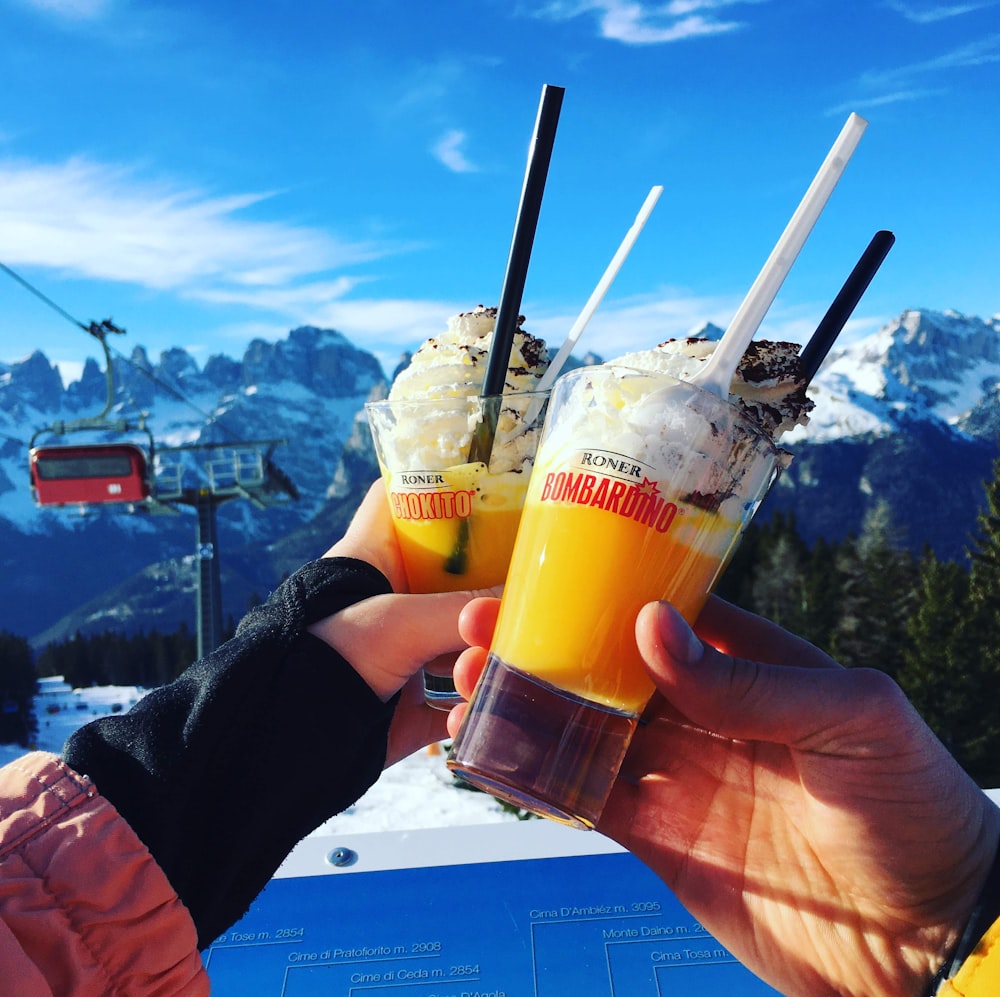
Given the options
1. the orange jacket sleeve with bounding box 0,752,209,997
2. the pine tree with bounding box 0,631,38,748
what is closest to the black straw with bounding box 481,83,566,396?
the orange jacket sleeve with bounding box 0,752,209,997

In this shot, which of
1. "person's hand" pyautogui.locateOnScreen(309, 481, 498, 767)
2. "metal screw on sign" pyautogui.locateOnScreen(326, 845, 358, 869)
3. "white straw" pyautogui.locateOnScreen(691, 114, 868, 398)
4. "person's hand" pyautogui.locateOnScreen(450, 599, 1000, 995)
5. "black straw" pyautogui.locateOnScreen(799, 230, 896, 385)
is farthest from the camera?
"metal screw on sign" pyautogui.locateOnScreen(326, 845, 358, 869)

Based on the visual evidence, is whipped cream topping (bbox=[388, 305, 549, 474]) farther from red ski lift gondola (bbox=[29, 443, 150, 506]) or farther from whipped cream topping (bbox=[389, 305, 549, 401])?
red ski lift gondola (bbox=[29, 443, 150, 506])

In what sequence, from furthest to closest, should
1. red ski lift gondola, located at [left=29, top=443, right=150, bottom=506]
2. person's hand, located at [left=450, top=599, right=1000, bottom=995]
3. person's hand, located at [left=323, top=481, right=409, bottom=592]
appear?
red ski lift gondola, located at [left=29, top=443, right=150, bottom=506], person's hand, located at [left=323, top=481, right=409, bottom=592], person's hand, located at [left=450, top=599, right=1000, bottom=995]

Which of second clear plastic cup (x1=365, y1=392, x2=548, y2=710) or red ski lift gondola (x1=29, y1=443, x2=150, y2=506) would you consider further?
red ski lift gondola (x1=29, y1=443, x2=150, y2=506)

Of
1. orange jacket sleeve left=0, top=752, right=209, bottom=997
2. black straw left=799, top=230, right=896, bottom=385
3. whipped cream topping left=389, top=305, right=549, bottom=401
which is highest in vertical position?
black straw left=799, top=230, right=896, bottom=385

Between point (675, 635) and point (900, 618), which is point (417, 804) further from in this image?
point (900, 618)
